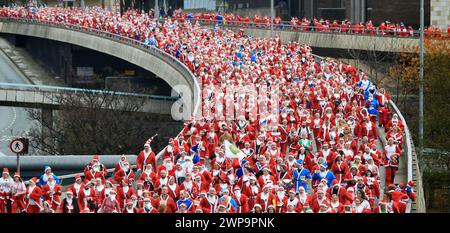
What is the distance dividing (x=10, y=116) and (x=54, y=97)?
55.8 ft

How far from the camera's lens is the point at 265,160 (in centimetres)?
2194

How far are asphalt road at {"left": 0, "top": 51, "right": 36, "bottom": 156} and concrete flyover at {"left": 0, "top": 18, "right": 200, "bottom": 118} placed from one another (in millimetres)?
3125

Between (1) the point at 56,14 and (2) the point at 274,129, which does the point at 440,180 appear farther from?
(1) the point at 56,14

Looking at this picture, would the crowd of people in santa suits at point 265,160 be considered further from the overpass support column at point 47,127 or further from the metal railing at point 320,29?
the metal railing at point 320,29

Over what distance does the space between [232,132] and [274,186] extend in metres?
7.40

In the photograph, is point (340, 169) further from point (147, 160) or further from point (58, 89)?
point (58, 89)

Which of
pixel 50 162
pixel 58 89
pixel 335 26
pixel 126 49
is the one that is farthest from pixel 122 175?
pixel 58 89

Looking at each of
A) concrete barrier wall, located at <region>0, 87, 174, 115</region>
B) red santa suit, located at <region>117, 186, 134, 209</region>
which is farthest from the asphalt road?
red santa suit, located at <region>117, 186, 134, 209</region>

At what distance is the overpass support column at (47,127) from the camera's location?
5601 cm

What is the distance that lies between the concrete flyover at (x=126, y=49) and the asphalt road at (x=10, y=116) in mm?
3125

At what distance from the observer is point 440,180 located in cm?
3356

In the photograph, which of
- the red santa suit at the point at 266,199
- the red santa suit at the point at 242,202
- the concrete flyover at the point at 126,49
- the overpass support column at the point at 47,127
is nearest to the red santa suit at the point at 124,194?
the red santa suit at the point at 242,202
